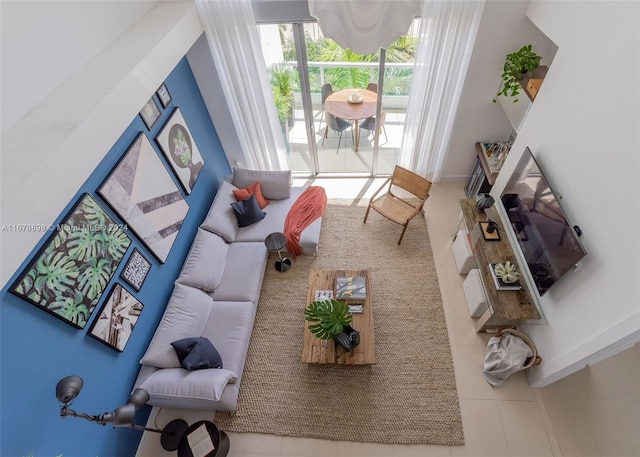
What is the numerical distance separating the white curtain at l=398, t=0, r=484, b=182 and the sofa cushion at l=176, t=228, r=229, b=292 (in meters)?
2.87

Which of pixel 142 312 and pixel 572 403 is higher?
pixel 142 312

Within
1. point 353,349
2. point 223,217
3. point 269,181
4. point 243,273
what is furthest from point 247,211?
point 353,349

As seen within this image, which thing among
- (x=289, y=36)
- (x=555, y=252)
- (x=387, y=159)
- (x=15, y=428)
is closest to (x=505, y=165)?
(x=555, y=252)

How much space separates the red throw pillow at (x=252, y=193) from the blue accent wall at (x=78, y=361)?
2.30ft

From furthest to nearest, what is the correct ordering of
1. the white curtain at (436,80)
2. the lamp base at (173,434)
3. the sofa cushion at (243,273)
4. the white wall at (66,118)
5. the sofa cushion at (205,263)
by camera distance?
the sofa cushion at (243,273) → the sofa cushion at (205,263) → the white curtain at (436,80) → the lamp base at (173,434) → the white wall at (66,118)

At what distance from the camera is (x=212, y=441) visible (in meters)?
2.78

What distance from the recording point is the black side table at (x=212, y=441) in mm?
2748

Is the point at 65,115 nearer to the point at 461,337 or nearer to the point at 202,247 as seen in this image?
the point at 202,247

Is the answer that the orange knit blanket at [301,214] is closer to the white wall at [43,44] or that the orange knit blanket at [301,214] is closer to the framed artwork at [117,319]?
the framed artwork at [117,319]

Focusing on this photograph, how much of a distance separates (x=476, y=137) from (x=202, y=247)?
3860mm

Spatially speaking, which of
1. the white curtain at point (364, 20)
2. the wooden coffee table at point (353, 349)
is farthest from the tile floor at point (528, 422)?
the white curtain at point (364, 20)

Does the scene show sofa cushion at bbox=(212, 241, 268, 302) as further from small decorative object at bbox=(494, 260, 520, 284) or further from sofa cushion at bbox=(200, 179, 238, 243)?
small decorative object at bbox=(494, 260, 520, 284)

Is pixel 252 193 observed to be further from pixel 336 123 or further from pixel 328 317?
pixel 328 317

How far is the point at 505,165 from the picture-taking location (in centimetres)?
380
